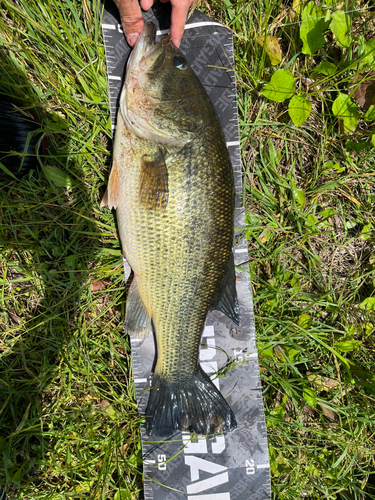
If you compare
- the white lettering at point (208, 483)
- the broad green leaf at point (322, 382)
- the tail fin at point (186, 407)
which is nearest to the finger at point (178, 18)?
the tail fin at point (186, 407)

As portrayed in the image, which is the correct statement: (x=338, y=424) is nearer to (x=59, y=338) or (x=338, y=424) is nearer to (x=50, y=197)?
(x=59, y=338)

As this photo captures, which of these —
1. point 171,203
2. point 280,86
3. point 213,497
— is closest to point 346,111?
point 280,86

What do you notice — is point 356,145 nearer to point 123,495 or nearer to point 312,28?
point 312,28

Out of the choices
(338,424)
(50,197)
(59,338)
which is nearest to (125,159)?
(50,197)

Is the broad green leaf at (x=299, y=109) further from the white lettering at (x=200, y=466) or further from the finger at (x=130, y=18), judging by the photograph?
the white lettering at (x=200, y=466)

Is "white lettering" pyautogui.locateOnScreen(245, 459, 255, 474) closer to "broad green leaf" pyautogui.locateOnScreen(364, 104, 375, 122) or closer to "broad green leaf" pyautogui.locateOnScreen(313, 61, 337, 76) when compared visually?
"broad green leaf" pyautogui.locateOnScreen(364, 104, 375, 122)
